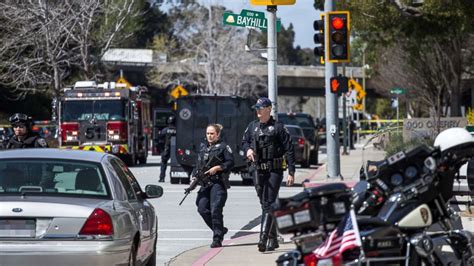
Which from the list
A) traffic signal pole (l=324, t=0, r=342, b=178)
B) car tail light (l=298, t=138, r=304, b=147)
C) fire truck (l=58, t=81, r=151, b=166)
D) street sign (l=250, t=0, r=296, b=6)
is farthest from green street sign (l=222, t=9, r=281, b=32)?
car tail light (l=298, t=138, r=304, b=147)

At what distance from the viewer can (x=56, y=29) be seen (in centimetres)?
4703

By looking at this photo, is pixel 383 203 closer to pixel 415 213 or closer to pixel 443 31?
pixel 415 213

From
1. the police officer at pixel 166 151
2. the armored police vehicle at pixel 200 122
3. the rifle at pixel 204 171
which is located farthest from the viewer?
the police officer at pixel 166 151

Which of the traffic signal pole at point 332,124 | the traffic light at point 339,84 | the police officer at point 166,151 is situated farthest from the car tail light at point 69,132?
the traffic light at point 339,84

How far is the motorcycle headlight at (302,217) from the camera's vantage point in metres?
7.16

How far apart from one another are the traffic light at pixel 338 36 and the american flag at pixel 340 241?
1454 cm

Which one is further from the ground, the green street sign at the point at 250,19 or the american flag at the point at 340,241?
the green street sign at the point at 250,19

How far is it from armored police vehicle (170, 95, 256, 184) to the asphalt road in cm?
83

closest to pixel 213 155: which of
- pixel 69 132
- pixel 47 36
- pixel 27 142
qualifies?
pixel 27 142

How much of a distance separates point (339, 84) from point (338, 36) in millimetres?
1787

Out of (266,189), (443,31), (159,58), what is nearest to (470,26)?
(443,31)

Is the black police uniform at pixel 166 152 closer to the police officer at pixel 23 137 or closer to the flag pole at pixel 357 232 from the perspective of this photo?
the police officer at pixel 23 137

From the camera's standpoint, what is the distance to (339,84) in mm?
23266

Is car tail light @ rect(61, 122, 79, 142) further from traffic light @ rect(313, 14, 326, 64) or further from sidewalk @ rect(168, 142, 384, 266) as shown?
sidewalk @ rect(168, 142, 384, 266)
